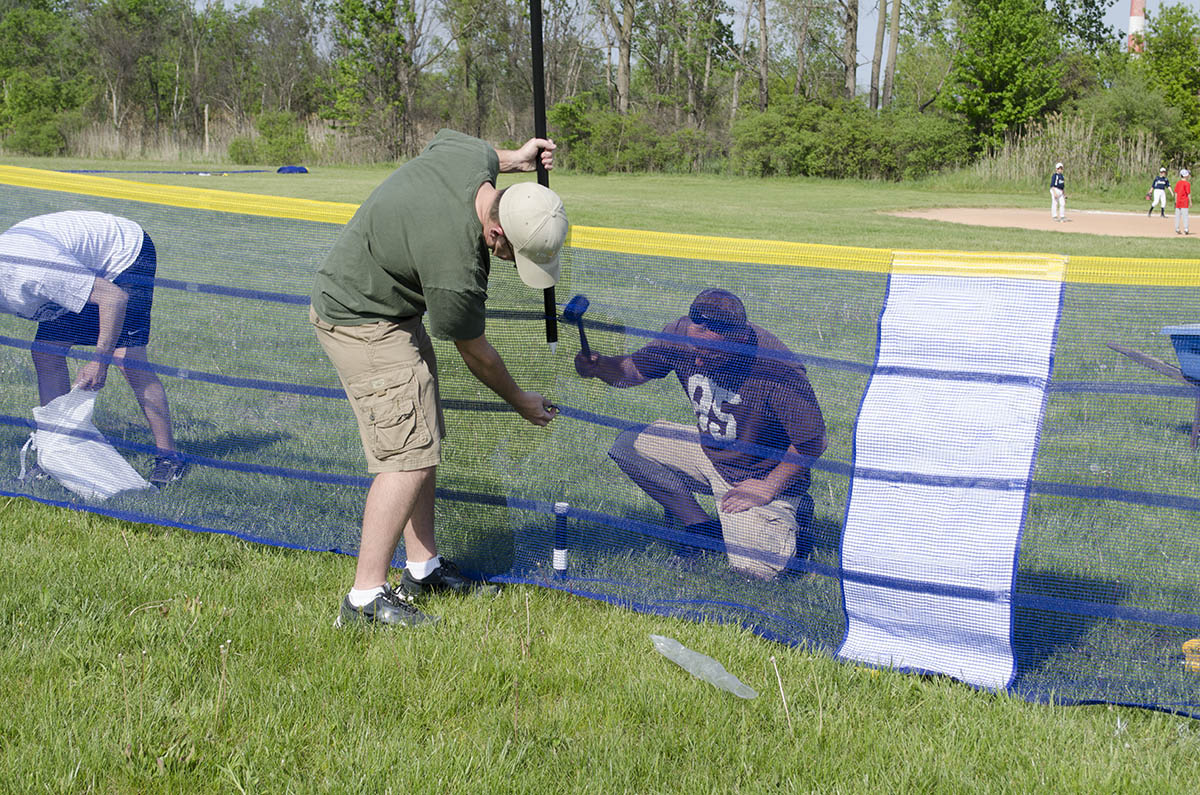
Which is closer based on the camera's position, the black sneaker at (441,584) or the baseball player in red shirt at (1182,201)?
the black sneaker at (441,584)

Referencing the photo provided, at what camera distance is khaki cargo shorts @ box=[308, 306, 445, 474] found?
320cm

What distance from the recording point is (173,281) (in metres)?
4.18

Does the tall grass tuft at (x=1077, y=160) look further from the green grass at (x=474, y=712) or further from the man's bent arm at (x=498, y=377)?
the green grass at (x=474, y=712)

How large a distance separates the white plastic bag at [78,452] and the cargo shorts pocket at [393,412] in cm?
152

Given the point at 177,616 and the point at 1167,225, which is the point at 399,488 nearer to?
the point at 177,616

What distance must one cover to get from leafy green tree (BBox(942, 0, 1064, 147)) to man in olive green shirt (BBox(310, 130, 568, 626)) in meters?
42.6

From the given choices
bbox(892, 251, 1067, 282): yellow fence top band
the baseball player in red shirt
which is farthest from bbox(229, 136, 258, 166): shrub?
bbox(892, 251, 1067, 282): yellow fence top band

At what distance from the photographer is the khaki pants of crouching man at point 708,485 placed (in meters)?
3.34

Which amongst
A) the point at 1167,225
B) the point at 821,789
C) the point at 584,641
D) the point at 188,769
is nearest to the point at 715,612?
the point at 584,641

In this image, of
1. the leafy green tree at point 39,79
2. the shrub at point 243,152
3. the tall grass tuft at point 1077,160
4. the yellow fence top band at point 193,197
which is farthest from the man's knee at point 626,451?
the leafy green tree at point 39,79

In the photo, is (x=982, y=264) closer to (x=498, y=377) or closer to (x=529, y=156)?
(x=498, y=377)

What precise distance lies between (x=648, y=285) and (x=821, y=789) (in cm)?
187

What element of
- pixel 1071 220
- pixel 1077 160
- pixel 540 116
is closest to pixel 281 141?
pixel 1077 160

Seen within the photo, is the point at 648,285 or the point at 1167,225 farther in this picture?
the point at 1167,225
